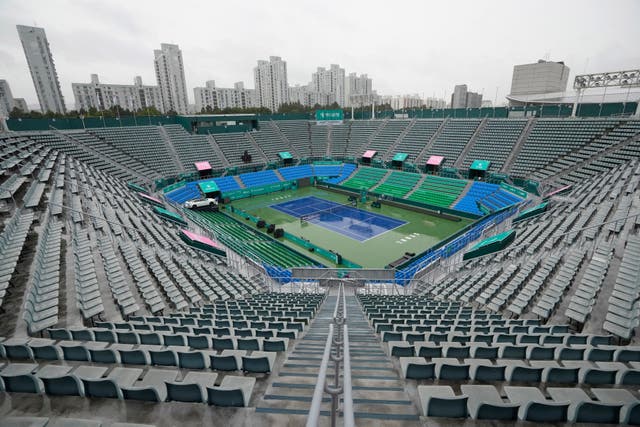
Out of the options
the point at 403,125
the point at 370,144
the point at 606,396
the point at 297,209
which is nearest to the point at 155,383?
the point at 606,396

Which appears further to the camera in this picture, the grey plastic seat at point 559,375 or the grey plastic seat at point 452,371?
the grey plastic seat at point 452,371

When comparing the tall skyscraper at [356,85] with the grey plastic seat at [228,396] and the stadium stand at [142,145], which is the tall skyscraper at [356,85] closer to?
the stadium stand at [142,145]

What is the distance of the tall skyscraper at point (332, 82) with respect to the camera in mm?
158250

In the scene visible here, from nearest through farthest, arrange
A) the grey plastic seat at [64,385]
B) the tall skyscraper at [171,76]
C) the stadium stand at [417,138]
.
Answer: the grey plastic seat at [64,385] → the stadium stand at [417,138] → the tall skyscraper at [171,76]

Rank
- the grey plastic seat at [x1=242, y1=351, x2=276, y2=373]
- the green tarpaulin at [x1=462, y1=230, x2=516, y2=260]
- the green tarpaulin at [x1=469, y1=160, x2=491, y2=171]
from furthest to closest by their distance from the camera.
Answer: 1. the green tarpaulin at [x1=469, y1=160, x2=491, y2=171]
2. the green tarpaulin at [x1=462, y1=230, x2=516, y2=260]
3. the grey plastic seat at [x1=242, y1=351, x2=276, y2=373]

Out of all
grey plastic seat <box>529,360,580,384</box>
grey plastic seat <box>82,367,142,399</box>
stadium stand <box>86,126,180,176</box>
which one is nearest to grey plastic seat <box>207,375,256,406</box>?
grey plastic seat <box>82,367,142,399</box>

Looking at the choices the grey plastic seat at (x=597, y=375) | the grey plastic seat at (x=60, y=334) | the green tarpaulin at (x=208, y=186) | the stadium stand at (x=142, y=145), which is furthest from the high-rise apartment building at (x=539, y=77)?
the grey plastic seat at (x=60, y=334)

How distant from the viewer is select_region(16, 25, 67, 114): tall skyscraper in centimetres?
12256

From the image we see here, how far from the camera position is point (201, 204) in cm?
3725

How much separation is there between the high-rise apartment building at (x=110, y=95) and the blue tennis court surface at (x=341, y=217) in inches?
4595

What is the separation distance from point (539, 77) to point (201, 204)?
122137 millimetres

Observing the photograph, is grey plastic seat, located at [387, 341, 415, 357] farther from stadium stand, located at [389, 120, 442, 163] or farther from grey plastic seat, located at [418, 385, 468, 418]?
stadium stand, located at [389, 120, 442, 163]

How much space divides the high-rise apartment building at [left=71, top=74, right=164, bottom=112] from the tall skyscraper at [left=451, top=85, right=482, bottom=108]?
5595 inches

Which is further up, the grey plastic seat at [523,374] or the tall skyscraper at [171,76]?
the tall skyscraper at [171,76]
